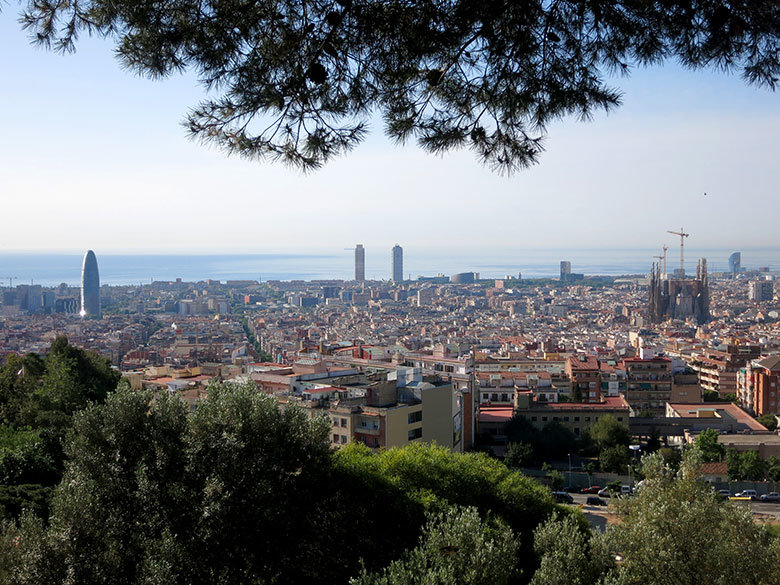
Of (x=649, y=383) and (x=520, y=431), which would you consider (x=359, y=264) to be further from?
(x=520, y=431)

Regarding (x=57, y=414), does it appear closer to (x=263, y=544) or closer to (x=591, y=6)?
(x=263, y=544)

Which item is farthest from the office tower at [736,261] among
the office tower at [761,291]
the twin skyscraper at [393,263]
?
the twin skyscraper at [393,263]

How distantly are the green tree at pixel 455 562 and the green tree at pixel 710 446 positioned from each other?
12938mm

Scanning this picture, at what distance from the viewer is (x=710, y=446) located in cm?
1545

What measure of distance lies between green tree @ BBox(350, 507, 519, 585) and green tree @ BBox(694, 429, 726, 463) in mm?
12938

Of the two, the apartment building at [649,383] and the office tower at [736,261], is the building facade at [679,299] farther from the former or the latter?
the office tower at [736,261]

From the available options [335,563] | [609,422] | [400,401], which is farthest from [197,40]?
[609,422]

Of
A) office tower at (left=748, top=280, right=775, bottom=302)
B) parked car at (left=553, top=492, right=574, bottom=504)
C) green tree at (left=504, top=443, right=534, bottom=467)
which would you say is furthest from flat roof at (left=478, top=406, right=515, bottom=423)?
office tower at (left=748, top=280, right=775, bottom=302)

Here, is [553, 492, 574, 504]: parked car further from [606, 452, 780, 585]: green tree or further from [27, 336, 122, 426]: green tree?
[606, 452, 780, 585]: green tree

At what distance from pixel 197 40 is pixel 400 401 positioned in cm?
943

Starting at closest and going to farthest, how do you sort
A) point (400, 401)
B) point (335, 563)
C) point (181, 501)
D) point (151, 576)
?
1. point (151, 576)
2. point (181, 501)
3. point (335, 563)
4. point (400, 401)

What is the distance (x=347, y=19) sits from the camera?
2670 millimetres

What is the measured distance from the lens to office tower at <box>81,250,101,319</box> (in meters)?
66.8

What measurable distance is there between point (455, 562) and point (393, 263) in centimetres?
12178
